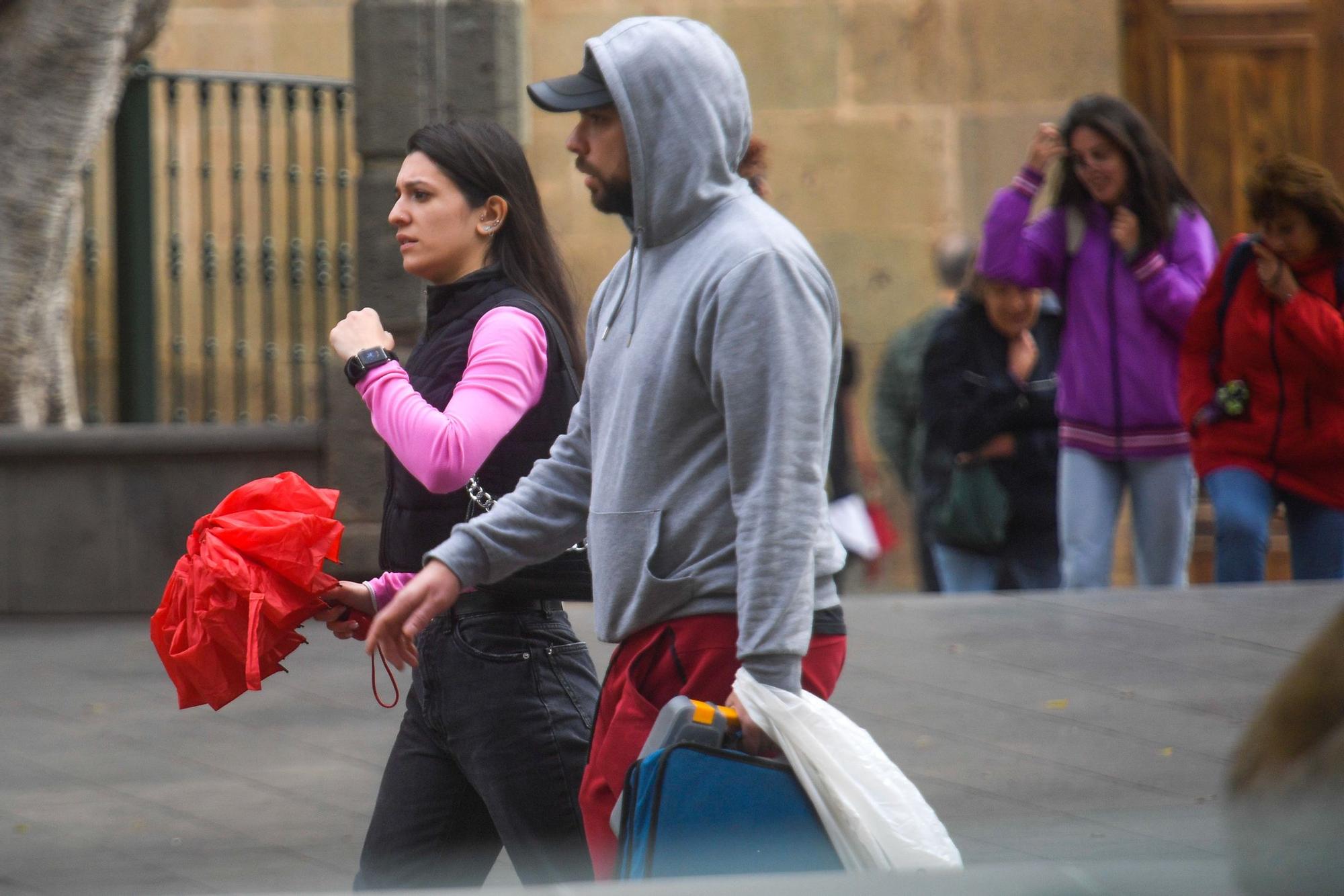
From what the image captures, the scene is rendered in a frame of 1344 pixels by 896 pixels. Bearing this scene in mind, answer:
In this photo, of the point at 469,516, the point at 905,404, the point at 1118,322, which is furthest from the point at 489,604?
the point at 905,404

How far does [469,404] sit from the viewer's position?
330 cm

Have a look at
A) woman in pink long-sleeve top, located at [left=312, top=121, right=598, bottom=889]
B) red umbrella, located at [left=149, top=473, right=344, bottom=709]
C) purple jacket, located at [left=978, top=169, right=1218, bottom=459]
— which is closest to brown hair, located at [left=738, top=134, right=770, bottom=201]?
purple jacket, located at [left=978, top=169, right=1218, bottom=459]

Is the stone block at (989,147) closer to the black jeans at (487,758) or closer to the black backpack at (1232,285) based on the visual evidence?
the black backpack at (1232,285)

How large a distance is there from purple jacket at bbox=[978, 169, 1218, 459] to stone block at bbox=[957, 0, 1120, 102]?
374 centimetres

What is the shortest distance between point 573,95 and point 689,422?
1.86ft

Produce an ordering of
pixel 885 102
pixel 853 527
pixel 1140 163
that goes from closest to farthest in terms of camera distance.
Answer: pixel 1140 163 → pixel 853 527 → pixel 885 102

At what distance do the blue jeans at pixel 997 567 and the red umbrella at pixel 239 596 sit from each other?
4.27 m

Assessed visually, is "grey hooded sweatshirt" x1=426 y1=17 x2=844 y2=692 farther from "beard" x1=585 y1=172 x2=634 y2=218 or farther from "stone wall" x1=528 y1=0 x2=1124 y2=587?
"stone wall" x1=528 y1=0 x2=1124 y2=587

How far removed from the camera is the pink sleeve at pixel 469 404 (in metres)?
3.25

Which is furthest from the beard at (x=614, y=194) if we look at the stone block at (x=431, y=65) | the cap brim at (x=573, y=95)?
the stone block at (x=431, y=65)

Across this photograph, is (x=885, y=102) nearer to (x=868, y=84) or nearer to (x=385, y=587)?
(x=868, y=84)

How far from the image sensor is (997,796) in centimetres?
517

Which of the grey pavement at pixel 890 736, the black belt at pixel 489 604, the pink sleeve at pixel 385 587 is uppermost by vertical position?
the pink sleeve at pixel 385 587

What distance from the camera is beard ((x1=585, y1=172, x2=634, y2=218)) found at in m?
3.07
